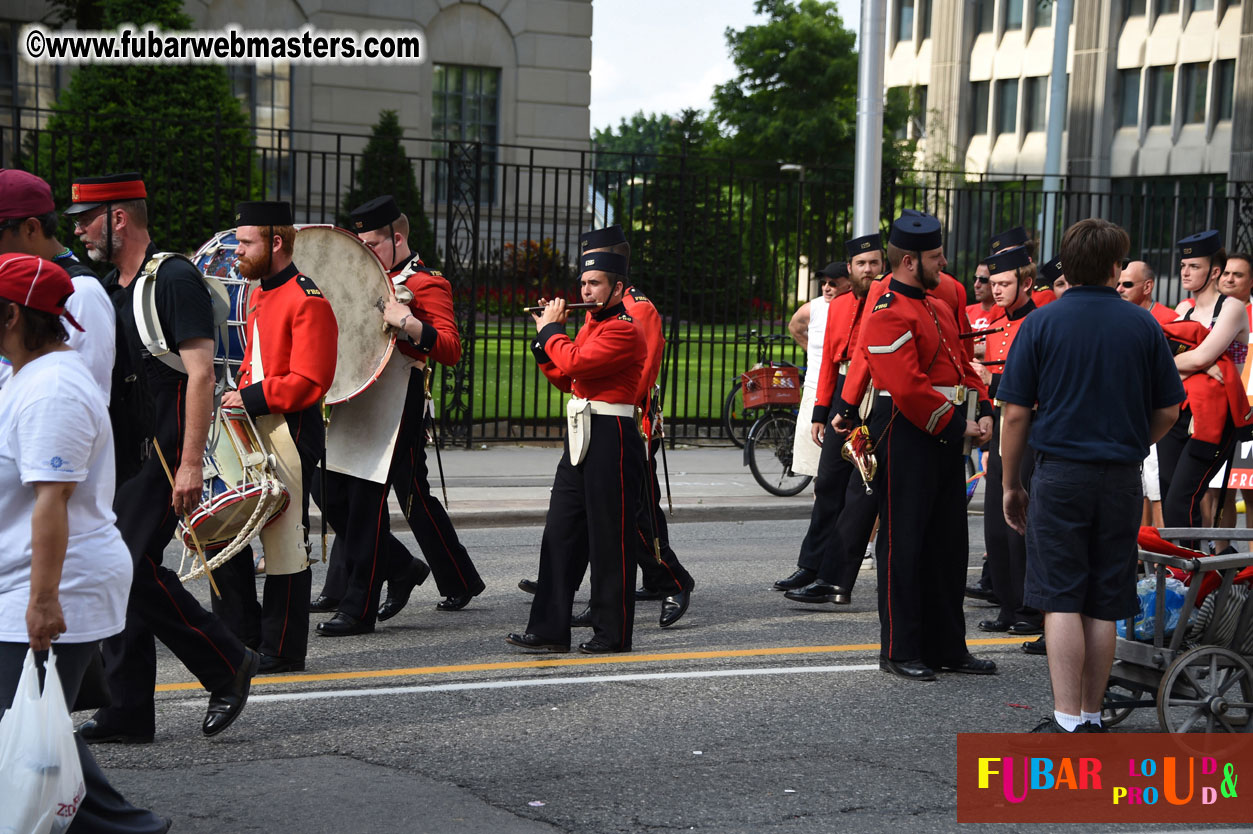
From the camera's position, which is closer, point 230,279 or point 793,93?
point 230,279

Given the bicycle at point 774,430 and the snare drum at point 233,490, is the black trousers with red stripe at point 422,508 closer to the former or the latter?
the snare drum at point 233,490

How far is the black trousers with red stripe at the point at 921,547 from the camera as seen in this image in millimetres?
6648

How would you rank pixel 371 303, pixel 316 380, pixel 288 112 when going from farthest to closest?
1. pixel 288 112
2. pixel 371 303
3. pixel 316 380

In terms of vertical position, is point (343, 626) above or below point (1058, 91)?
below

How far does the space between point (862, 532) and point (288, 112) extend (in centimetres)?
2389

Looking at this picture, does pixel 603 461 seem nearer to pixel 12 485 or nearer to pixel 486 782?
pixel 486 782

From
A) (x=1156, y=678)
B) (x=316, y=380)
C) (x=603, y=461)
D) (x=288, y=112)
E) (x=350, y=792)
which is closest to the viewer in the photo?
(x=350, y=792)

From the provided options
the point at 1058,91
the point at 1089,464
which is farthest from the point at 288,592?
the point at 1058,91

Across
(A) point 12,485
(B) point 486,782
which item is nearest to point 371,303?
(B) point 486,782

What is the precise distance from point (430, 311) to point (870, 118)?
26.8 ft

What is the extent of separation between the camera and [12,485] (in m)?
3.73

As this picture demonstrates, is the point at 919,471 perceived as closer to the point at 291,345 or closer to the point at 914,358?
the point at 914,358

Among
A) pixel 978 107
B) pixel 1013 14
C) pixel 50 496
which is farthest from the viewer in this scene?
pixel 978 107

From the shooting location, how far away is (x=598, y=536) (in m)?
6.96
